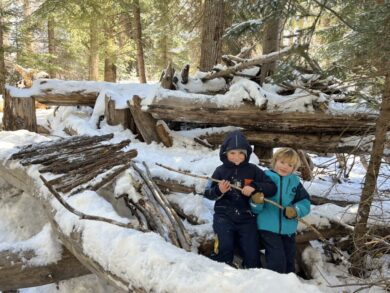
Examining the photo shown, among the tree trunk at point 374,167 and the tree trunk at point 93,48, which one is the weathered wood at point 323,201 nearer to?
the tree trunk at point 374,167

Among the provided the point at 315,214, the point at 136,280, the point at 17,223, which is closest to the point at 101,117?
the point at 17,223

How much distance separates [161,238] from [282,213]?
1.26 meters

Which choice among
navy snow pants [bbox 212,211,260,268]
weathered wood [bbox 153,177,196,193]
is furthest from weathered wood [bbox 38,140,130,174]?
navy snow pants [bbox 212,211,260,268]

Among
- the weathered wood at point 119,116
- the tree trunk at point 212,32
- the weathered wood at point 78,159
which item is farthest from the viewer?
the tree trunk at point 212,32

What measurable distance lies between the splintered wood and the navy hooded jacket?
4.05 ft

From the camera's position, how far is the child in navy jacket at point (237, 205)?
11.7 feet

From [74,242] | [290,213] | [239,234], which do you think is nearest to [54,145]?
[74,242]

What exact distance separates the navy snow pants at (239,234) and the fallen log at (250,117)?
9.37ft

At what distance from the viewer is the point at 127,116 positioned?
7672mm

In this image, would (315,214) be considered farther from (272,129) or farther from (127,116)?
(127,116)

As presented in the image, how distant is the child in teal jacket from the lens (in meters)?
3.54

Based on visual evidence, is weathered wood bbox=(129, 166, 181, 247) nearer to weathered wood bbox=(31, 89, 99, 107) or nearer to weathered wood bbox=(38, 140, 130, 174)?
weathered wood bbox=(38, 140, 130, 174)

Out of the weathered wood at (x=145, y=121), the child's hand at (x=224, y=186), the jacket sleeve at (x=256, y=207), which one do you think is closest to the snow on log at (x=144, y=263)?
the child's hand at (x=224, y=186)

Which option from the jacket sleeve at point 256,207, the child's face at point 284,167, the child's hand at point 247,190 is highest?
the child's face at point 284,167
